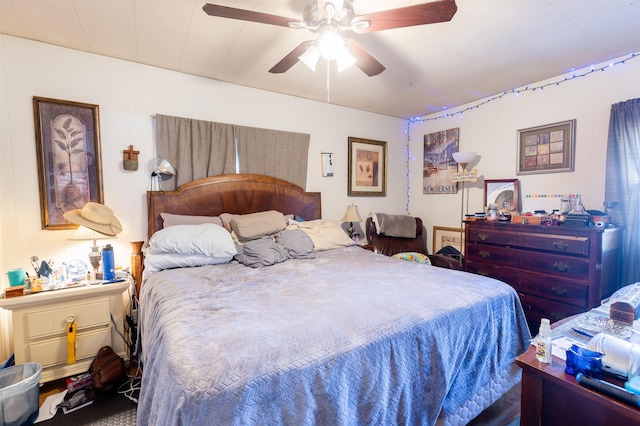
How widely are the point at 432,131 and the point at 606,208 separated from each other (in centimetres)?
215

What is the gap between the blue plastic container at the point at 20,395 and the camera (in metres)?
1.48

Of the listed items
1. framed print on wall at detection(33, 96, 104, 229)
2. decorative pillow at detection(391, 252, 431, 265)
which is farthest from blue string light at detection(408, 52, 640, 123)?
framed print on wall at detection(33, 96, 104, 229)

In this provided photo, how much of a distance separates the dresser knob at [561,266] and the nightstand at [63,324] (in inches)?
137

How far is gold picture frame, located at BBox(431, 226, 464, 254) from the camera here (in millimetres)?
3725

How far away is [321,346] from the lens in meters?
1.03

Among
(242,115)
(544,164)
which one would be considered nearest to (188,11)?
(242,115)

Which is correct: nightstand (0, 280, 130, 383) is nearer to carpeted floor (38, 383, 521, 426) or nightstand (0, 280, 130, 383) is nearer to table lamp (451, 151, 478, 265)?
carpeted floor (38, 383, 521, 426)

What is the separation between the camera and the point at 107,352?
200 centimetres

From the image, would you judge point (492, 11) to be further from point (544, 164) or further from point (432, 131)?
point (432, 131)

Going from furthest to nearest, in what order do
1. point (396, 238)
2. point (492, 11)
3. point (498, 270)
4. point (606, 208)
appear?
point (396, 238), point (498, 270), point (606, 208), point (492, 11)

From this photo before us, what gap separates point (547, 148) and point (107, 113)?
419cm

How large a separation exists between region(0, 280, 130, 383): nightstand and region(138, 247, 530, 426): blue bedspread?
0.44 metres

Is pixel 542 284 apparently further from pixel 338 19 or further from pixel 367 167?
pixel 338 19

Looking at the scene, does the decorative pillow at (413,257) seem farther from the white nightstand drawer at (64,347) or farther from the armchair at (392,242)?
the white nightstand drawer at (64,347)
